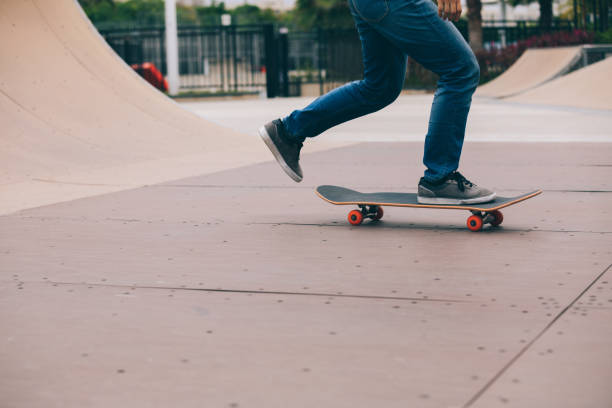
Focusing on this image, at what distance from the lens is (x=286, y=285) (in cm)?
378

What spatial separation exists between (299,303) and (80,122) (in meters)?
6.24

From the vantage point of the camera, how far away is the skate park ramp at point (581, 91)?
15.4 m

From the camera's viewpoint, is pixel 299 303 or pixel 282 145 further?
pixel 282 145

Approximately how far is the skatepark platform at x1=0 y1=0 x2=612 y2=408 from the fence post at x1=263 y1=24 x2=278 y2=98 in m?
17.5

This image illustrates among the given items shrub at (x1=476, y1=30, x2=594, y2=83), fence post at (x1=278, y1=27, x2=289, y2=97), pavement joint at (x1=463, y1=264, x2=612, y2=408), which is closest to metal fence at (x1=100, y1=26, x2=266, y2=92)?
fence post at (x1=278, y1=27, x2=289, y2=97)

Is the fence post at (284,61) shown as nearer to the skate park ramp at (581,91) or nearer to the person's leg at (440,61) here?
the skate park ramp at (581,91)

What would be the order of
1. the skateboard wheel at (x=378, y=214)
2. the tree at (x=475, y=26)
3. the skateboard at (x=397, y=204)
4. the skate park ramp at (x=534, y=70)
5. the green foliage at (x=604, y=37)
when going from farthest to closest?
the tree at (x=475, y=26)
the green foliage at (x=604, y=37)
the skate park ramp at (x=534, y=70)
the skateboard wheel at (x=378, y=214)
the skateboard at (x=397, y=204)

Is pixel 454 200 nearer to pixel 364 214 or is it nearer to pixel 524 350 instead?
pixel 364 214

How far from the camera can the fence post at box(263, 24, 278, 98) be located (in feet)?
85.2

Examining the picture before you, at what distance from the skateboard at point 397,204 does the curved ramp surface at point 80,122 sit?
7.05 feet

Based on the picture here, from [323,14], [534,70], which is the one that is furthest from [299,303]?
[323,14]

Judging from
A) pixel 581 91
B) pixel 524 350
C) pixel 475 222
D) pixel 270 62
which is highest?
pixel 270 62

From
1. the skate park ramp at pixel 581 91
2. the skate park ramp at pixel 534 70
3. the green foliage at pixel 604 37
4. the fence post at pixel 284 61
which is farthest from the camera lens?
the fence post at pixel 284 61

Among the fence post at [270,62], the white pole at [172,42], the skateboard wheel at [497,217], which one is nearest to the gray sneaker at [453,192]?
the skateboard wheel at [497,217]
